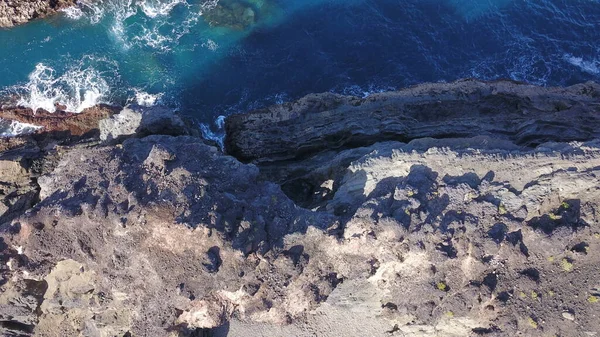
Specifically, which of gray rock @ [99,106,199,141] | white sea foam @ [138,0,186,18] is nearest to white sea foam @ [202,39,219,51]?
white sea foam @ [138,0,186,18]

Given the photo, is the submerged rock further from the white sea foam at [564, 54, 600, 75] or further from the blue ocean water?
the white sea foam at [564, 54, 600, 75]

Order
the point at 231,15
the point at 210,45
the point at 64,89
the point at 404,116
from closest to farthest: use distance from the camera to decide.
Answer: the point at 404,116, the point at 64,89, the point at 210,45, the point at 231,15

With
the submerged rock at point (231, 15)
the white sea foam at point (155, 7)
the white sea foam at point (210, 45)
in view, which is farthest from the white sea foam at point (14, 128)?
the submerged rock at point (231, 15)

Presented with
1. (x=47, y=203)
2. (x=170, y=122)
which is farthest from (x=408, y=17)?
(x=47, y=203)

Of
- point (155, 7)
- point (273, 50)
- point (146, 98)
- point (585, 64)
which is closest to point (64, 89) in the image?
point (146, 98)

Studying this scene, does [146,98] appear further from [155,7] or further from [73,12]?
[73,12]
